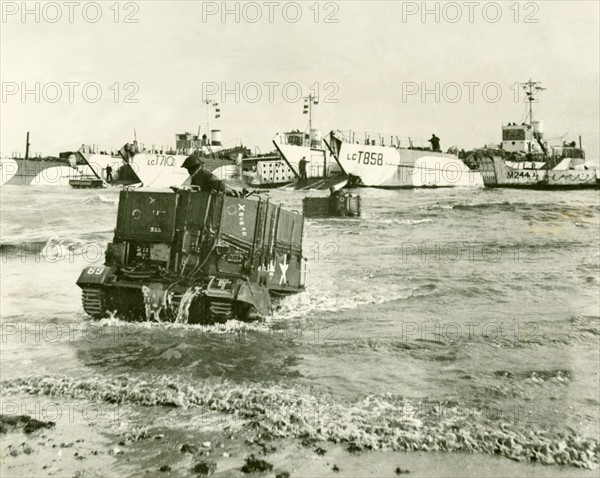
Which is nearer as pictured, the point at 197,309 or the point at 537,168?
the point at 197,309

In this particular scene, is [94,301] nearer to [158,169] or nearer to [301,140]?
[158,169]

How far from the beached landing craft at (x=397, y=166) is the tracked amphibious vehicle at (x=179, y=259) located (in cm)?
2845

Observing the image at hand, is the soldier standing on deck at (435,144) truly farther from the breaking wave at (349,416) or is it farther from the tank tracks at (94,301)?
the breaking wave at (349,416)

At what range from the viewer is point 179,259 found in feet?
30.7

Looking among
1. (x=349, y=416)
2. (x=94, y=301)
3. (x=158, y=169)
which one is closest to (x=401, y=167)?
(x=158, y=169)

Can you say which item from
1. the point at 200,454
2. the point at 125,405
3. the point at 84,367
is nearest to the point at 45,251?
the point at 84,367

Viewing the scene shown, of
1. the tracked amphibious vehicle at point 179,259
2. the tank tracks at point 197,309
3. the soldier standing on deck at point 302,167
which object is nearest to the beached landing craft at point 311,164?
the soldier standing on deck at point 302,167

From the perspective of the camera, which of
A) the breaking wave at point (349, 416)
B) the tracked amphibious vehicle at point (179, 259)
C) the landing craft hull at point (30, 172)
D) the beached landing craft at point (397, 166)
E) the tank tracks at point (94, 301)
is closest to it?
the breaking wave at point (349, 416)

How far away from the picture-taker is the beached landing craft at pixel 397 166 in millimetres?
37656

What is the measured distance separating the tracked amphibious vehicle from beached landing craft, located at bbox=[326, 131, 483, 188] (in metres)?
28.5

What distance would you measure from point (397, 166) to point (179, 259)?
3221cm

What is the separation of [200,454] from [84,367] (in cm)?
314

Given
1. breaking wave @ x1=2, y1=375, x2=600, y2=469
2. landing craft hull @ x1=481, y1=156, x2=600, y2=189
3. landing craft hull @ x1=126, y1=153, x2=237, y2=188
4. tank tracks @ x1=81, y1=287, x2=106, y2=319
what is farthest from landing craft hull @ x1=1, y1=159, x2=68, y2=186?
landing craft hull @ x1=481, y1=156, x2=600, y2=189

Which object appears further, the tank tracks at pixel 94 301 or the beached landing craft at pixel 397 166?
the beached landing craft at pixel 397 166
